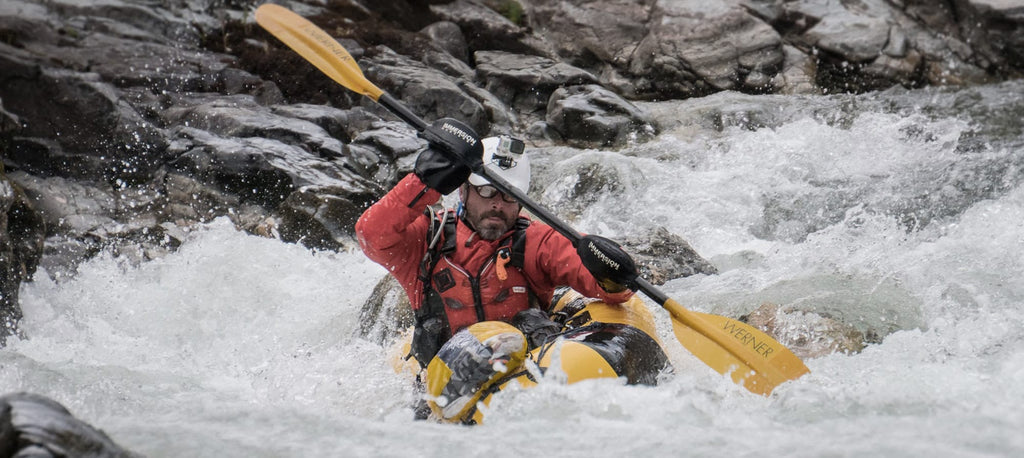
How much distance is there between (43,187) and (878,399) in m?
7.04

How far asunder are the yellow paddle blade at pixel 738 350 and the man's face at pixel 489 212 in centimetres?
88

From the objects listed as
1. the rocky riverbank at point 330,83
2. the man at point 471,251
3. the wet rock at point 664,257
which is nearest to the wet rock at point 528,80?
the rocky riverbank at point 330,83

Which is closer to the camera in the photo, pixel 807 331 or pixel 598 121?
pixel 807 331

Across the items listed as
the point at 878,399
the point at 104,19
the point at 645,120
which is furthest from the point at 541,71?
the point at 878,399

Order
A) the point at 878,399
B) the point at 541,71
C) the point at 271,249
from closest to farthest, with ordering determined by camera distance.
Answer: the point at 878,399, the point at 271,249, the point at 541,71

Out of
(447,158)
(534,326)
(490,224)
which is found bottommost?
(534,326)

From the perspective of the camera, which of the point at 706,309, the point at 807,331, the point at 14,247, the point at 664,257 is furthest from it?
the point at 664,257

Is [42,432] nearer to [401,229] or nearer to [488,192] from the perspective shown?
[401,229]

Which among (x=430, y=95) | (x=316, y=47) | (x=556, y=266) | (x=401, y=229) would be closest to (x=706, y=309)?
(x=556, y=266)

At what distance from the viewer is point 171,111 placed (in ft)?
29.4

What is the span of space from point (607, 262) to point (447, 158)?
86cm

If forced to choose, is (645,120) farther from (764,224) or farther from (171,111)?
(171,111)

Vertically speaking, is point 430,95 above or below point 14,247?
below

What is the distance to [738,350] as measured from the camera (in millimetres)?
4062
